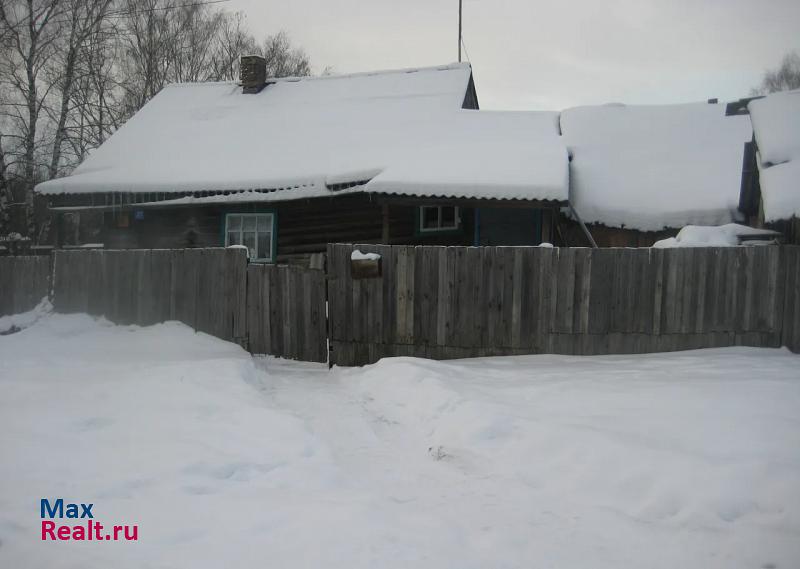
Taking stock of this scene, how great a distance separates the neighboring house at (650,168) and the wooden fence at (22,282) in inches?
444

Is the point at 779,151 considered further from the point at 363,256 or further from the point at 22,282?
the point at 22,282

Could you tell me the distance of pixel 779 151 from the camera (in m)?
10.2

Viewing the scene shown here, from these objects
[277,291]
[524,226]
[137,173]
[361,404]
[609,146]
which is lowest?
[361,404]

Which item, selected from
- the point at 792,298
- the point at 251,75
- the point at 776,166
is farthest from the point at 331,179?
the point at 792,298

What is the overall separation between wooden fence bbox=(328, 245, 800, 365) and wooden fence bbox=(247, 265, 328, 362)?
1.39ft

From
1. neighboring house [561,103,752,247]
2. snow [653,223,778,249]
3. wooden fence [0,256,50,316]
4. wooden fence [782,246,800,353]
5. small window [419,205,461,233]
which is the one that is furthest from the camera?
small window [419,205,461,233]

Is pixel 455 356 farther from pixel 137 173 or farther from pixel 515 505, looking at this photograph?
pixel 137 173

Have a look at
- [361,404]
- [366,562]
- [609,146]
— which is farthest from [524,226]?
[366,562]

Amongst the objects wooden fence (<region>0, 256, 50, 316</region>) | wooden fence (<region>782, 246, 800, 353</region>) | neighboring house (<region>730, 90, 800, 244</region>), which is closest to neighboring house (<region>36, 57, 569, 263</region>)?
neighboring house (<region>730, 90, 800, 244</region>)

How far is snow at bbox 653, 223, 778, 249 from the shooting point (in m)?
8.41

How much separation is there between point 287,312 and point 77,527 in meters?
5.72

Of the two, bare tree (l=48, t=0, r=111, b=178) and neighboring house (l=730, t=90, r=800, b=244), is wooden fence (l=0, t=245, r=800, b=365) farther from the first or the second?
bare tree (l=48, t=0, r=111, b=178)

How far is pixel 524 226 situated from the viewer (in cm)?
1504

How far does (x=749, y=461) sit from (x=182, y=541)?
11.6 ft
